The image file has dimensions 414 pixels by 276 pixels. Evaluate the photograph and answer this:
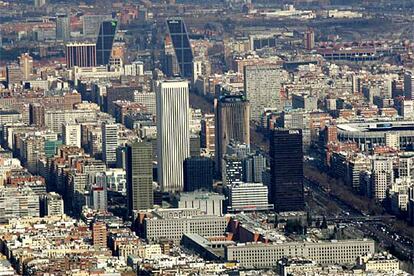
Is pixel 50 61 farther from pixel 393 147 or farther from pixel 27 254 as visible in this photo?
pixel 27 254

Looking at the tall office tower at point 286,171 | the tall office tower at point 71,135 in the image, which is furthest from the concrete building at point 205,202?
the tall office tower at point 71,135

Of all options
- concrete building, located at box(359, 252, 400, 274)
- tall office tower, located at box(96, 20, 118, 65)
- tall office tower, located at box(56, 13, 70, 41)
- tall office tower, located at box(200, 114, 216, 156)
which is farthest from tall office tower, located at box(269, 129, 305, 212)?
tall office tower, located at box(56, 13, 70, 41)

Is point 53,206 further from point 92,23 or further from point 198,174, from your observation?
point 92,23

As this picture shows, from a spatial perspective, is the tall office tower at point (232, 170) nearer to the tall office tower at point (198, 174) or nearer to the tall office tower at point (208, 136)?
the tall office tower at point (198, 174)

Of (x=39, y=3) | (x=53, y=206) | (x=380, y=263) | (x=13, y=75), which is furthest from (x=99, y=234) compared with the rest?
(x=39, y=3)

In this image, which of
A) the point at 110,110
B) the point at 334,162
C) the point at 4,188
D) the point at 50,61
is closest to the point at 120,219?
the point at 4,188
